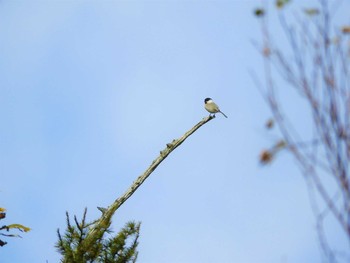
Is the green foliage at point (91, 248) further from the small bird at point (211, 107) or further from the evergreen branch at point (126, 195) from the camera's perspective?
the small bird at point (211, 107)

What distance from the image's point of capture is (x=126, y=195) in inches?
328

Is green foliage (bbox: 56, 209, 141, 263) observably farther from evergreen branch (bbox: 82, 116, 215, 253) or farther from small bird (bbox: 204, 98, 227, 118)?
small bird (bbox: 204, 98, 227, 118)

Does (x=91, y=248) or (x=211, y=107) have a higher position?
(x=211, y=107)

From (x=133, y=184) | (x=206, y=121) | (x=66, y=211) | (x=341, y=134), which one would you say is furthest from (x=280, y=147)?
(x=206, y=121)

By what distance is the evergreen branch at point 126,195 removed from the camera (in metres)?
6.89

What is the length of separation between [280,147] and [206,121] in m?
6.89

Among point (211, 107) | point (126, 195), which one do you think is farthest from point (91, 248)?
point (211, 107)

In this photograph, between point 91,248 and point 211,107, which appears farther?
point 211,107

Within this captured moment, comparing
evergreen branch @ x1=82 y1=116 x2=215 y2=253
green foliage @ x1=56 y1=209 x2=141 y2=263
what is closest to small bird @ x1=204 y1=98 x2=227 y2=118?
evergreen branch @ x1=82 y1=116 x2=215 y2=253

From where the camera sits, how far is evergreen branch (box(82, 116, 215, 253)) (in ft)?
22.6

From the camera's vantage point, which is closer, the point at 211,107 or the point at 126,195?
the point at 126,195

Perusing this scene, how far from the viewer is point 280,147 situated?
330 cm

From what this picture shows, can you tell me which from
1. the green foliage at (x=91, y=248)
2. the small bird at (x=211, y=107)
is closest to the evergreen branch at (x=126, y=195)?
the green foliage at (x=91, y=248)

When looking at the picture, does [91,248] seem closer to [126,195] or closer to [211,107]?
[126,195]
